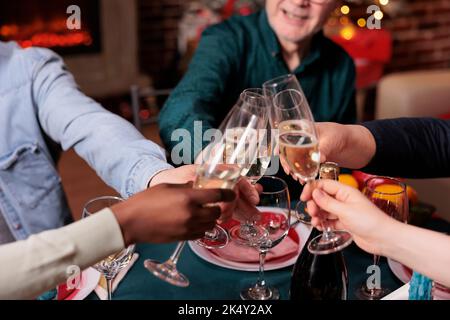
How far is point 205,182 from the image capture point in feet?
2.80

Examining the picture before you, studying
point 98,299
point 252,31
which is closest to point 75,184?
point 252,31

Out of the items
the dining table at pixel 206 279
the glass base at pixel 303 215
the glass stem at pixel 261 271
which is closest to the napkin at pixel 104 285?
the dining table at pixel 206 279

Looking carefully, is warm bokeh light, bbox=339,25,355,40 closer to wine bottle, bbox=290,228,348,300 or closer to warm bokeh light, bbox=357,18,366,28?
warm bokeh light, bbox=357,18,366,28

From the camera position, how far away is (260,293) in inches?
41.7

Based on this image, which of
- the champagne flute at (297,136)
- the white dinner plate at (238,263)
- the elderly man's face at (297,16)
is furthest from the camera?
the elderly man's face at (297,16)

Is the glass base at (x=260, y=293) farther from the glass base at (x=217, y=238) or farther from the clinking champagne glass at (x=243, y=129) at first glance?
the clinking champagne glass at (x=243, y=129)

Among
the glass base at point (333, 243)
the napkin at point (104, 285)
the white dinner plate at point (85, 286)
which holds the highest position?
the glass base at point (333, 243)

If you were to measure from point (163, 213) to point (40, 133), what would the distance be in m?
0.70

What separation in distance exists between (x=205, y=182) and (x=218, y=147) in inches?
2.2

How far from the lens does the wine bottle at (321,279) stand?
1041mm

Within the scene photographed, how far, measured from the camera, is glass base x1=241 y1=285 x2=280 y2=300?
41.4 inches

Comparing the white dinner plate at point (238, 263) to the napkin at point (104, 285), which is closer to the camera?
the napkin at point (104, 285)
